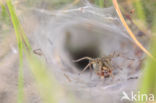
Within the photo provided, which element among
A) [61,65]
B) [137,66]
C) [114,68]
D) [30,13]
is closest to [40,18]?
[30,13]

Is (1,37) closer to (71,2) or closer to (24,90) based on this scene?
(24,90)

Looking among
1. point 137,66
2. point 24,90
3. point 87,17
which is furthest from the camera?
point 87,17

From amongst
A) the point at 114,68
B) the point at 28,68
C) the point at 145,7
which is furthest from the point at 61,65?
the point at 145,7

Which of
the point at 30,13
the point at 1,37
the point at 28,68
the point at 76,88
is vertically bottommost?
the point at 76,88

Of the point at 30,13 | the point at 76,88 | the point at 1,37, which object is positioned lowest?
the point at 76,88

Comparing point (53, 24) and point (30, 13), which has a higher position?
point (30, 13)

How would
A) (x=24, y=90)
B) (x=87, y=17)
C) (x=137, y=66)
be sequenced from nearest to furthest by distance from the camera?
(x=24, y=90)
(x=137, y=66)
(x=87, y=17)

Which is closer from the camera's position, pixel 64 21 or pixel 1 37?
pixel 1 37

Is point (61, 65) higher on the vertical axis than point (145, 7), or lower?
lower

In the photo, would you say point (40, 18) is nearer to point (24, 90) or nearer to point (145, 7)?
point (24, 90)
